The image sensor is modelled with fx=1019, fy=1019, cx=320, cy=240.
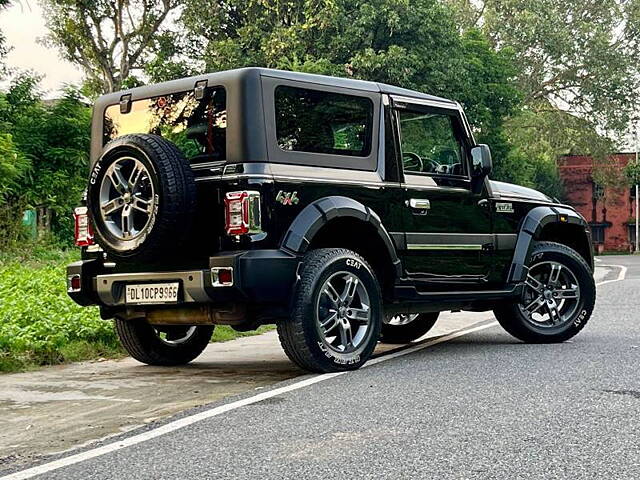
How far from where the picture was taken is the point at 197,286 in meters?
7.17

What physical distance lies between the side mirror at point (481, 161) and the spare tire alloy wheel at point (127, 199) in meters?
3.21

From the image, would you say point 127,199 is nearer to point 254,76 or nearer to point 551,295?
point 254,76

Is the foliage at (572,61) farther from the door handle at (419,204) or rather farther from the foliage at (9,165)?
the door handle at (419,204)

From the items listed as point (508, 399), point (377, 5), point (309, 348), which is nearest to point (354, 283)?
point (309, 348)

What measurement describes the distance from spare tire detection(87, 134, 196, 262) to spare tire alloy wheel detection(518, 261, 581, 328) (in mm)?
A: 3843

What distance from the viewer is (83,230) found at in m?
8.09

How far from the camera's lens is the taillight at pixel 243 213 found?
704cm

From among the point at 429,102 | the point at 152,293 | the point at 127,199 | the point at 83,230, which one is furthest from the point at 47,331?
the point at 429,102

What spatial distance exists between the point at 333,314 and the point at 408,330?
2.78 meters

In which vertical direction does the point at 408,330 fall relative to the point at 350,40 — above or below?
below

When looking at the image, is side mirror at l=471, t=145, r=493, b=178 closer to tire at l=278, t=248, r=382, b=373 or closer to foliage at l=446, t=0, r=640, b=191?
tire at l=278, t=248, r=382, b=373

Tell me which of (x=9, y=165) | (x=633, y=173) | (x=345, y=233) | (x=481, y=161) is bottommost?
(x=345, y=233)

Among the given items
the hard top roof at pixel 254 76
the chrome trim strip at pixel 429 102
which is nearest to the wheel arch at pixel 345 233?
the hard top roof at pixel 254 76

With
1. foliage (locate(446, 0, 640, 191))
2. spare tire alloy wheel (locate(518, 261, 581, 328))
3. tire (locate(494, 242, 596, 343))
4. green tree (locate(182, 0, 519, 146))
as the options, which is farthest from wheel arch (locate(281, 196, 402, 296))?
foliage (locate(446, 0, 640, 191))
